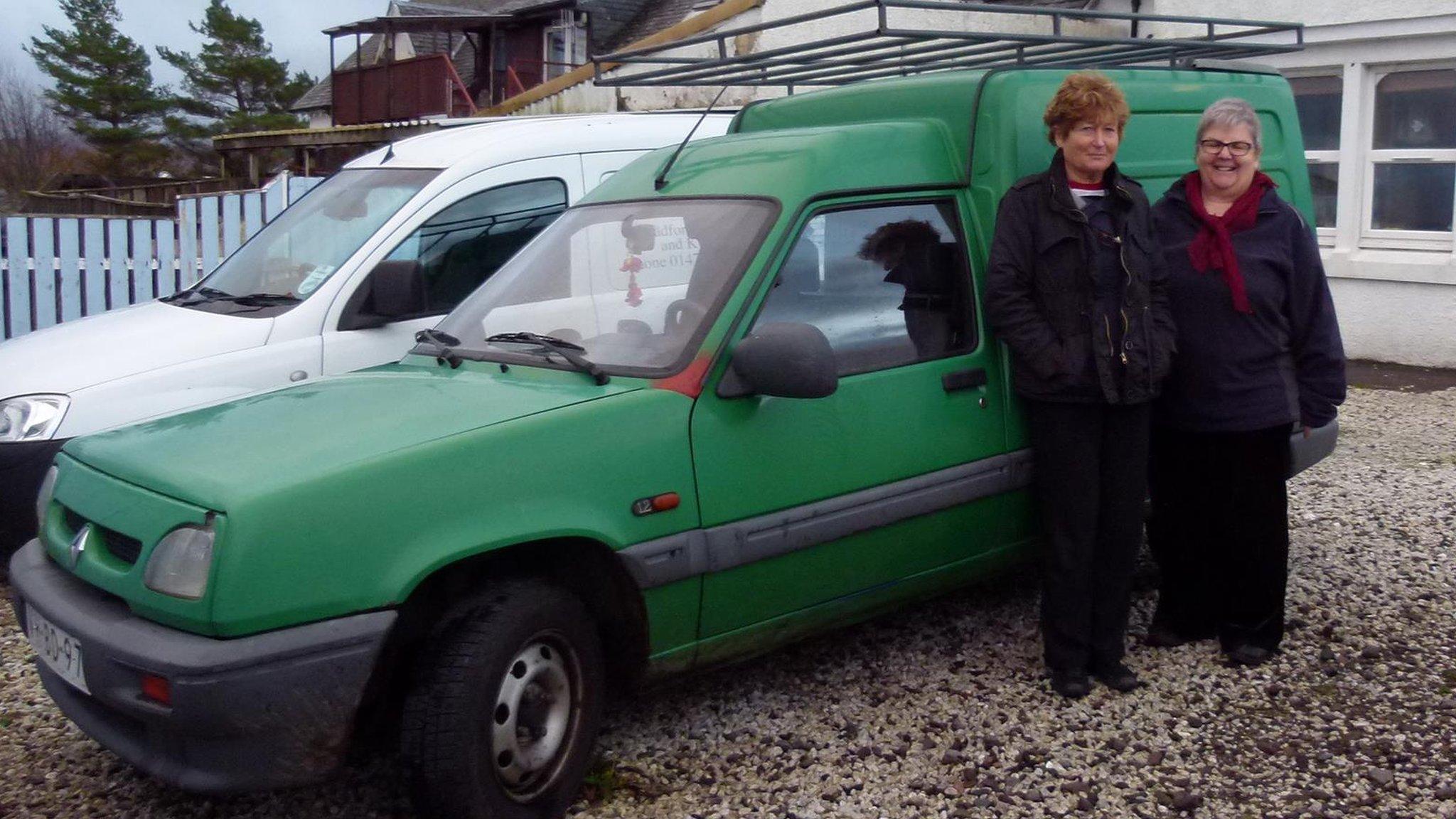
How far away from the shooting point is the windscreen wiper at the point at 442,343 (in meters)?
4.35

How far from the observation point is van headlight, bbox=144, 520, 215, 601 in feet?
10.6

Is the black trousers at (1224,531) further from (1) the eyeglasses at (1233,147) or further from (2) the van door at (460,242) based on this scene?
(2) the van door at (460,242)

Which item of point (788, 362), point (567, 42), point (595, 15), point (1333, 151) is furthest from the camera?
point (567, 42)

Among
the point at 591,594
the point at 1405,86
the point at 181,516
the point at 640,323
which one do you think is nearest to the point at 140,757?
the point at 181,516

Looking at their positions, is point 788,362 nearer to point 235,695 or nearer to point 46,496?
point 235,695

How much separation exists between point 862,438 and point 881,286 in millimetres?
571

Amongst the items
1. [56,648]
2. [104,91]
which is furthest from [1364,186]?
[104,91]

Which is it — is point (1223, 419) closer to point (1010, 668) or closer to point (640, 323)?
point (1010, 668)

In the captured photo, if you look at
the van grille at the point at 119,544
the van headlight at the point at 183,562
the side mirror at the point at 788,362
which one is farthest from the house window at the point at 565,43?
the van headlight at the point at 183,562

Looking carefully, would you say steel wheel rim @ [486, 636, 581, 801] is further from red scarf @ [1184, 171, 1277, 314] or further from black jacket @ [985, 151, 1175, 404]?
red scarf @ [1184, 171, 1277, 314]

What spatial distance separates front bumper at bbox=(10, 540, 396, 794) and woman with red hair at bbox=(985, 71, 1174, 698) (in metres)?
2.26

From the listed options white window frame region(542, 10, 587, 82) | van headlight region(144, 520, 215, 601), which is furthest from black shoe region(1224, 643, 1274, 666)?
white window frame region(542, 10, 587, 82)

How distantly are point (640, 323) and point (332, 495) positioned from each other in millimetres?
1173

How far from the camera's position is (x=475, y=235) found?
6.58 m
